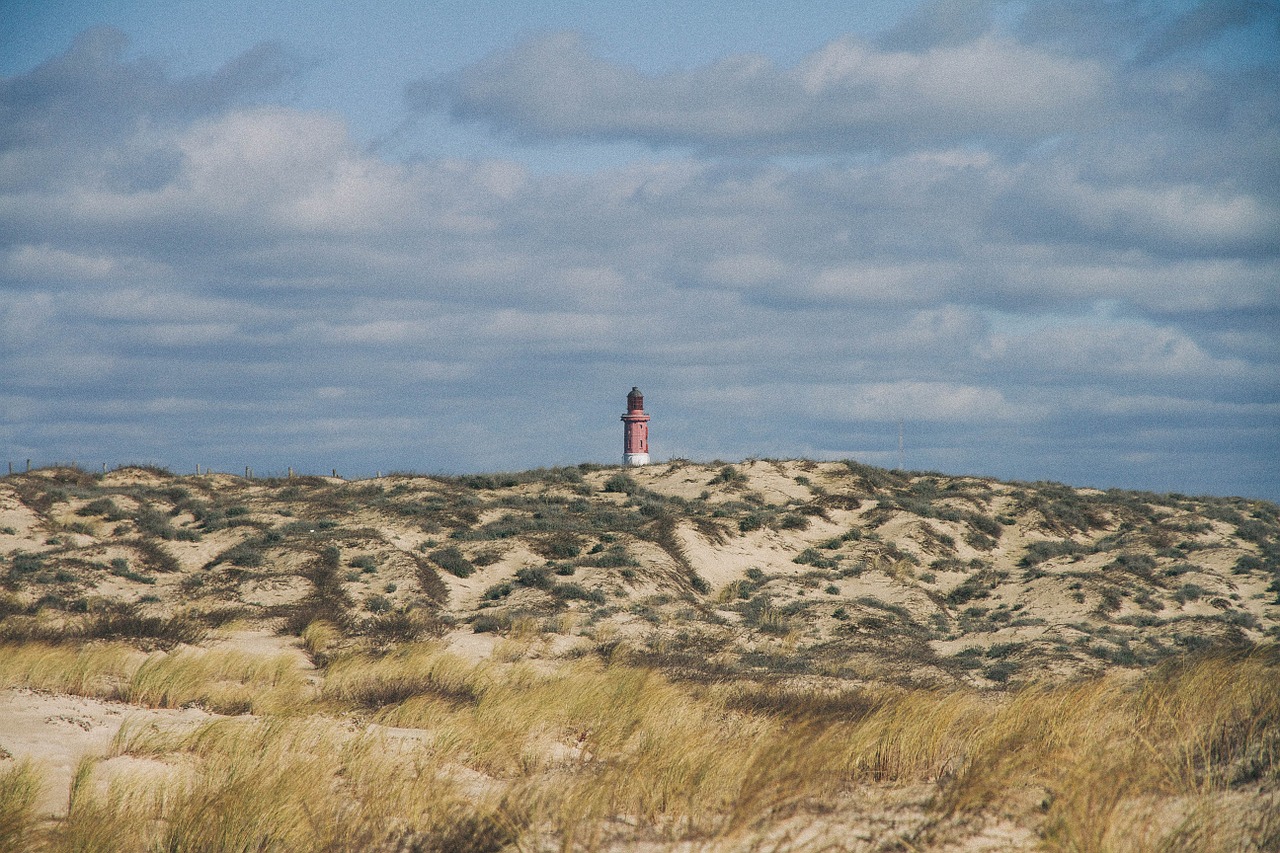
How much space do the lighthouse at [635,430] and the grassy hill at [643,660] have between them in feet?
39.5

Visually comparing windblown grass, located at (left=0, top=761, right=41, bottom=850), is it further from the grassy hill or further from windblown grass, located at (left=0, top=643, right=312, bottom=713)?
windblown grass, located at (left=0, top=643, right=312, bottom=713)

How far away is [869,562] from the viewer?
36250 mm

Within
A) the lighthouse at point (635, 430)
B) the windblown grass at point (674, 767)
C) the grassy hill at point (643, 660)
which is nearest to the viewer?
the windblown grass at point (674, 767)

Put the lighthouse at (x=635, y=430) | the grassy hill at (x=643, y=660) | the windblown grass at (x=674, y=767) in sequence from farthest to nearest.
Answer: the lighthouse at (x=635, y=430), the grassy hill at (x=643, y=660), the windblown grass at (x=674, y=767)

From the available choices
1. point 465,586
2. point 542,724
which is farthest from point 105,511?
point 542,724

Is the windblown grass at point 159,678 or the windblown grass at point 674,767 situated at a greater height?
the windblown grass at point 674,767

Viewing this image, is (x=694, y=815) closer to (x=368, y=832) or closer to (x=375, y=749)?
(x=368, y=832)

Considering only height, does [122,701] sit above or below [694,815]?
below

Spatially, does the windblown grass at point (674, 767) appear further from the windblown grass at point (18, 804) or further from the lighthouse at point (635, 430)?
the lighthouse at point (635, 430)

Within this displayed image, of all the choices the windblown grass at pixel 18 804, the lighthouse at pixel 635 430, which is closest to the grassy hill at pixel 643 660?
the windblown grass at pixel 18 804

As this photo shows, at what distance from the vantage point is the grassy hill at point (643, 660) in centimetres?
709

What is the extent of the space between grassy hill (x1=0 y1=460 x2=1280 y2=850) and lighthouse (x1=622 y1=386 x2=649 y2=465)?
12.0 metres

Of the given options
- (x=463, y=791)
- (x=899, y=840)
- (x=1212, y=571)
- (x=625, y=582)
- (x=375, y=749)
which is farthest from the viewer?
(x=1212, y=571)

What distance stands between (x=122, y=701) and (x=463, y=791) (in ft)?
22.1
